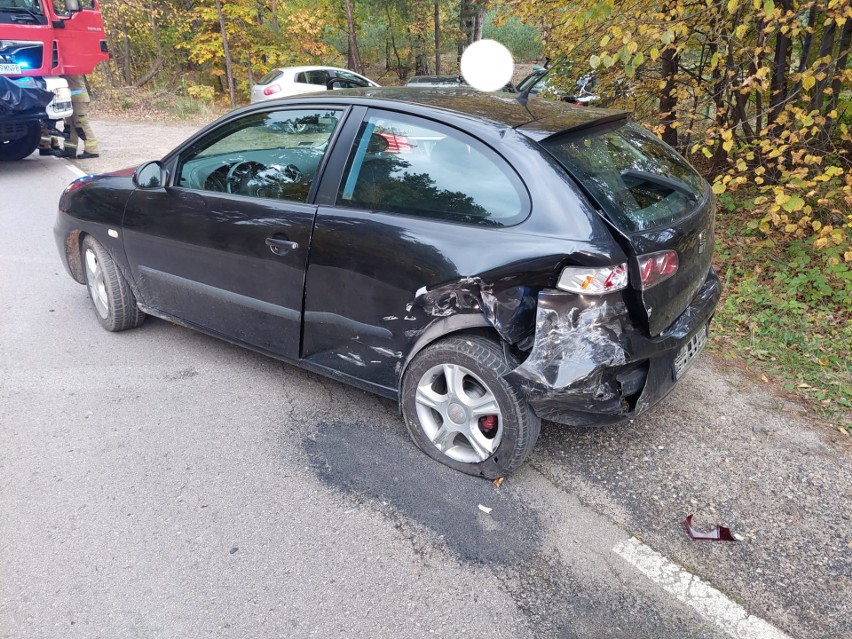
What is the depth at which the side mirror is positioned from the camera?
12.4 ft

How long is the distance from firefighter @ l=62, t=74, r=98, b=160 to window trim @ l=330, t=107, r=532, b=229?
9.29 metres

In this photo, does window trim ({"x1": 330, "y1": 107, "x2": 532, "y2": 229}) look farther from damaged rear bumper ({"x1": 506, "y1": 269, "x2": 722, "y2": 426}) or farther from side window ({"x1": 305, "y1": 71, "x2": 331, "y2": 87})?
side window ({"x1": 305, "y1": 71, "x2": 331, "y2": 87})

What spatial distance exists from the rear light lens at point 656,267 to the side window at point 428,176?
54 cm

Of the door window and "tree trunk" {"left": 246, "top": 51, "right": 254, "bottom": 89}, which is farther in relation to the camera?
"tree trunk" {"left": 246, "top": 51, "right": 254, "bottom": 89}

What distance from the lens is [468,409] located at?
2.85 meters

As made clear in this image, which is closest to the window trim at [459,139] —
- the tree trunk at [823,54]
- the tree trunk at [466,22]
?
the tree trunk at [823,54]

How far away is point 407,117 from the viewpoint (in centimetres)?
298

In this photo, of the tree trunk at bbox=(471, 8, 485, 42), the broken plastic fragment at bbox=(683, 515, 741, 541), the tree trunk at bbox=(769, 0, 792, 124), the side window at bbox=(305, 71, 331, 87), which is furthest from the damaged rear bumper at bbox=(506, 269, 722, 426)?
the tree trunk at bbox=(471, 8, 485, 42)

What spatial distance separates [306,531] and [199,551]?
1.43 ft

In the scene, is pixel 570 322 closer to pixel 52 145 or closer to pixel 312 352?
pixel 312 352

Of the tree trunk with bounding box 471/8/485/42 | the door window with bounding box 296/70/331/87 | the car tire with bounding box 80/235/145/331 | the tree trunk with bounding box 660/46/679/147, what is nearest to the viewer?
the car tire with bounding box 80/235/145/331

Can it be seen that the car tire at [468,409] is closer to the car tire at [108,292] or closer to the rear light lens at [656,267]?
the rear light lens at [656,267]

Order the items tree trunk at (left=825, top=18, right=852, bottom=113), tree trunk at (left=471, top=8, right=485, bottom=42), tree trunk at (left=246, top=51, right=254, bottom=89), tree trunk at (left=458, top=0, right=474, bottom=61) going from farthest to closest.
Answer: tree trunk at (left=471, top=8, right=485, bottom=42) < tree trunk at (left=458, top=0, right=474, bottom=61) < tree trunk at (left=246, top=51, right=254, bottom=89) < tree trunk at (left=825, top=18, right=852, bottom=113)

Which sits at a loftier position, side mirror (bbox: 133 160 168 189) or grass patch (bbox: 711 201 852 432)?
side mirror (bbox: 133 160 168 189)
